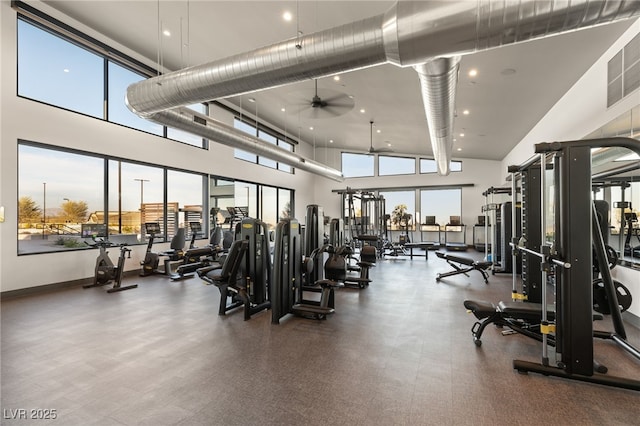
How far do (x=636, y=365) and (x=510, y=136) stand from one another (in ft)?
24.3

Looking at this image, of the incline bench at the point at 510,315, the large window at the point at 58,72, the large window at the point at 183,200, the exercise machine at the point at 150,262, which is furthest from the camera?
the large window at the point at 183,200

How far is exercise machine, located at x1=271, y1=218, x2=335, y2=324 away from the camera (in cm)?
361

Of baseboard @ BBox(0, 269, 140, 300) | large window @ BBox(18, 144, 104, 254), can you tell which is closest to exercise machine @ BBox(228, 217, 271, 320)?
baseboard @ BBox(0, 269, 140, 300)

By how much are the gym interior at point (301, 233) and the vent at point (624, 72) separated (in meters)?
0.03

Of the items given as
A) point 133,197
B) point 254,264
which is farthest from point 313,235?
point 133,197

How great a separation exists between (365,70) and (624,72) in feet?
11.6

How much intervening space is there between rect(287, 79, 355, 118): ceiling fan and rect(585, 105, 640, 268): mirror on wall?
11.4ft

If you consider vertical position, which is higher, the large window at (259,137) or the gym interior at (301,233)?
the large window at (259,137)

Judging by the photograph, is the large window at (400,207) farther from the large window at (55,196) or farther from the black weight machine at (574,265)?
the black weight machine at (574,265)

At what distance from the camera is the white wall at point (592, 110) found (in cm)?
345

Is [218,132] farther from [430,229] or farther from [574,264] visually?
[430,229]

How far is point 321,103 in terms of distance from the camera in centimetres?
525

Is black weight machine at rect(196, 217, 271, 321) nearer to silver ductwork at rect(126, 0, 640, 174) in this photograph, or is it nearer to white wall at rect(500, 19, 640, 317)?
silver ductwork at rect(126, 0, 640, 174)

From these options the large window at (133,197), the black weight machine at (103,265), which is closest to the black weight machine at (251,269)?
the black weight machine at (103,265)
